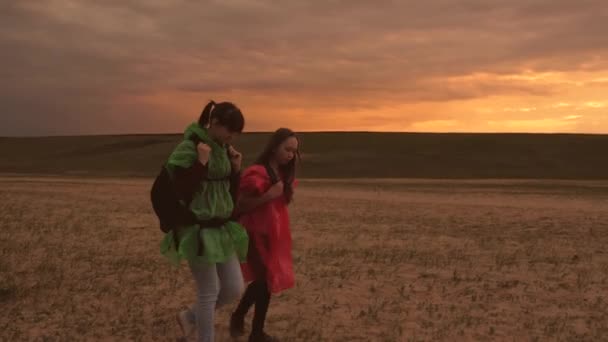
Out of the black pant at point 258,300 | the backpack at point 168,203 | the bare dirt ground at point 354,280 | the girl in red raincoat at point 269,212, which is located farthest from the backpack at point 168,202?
the bare dirt ground at point 354,280

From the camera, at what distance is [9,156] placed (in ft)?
229

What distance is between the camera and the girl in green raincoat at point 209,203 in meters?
3.85

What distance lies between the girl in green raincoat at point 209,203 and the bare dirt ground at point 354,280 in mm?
1368

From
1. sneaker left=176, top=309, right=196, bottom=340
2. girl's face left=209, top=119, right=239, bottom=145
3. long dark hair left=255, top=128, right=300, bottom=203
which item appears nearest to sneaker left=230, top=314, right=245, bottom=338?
sneaker left=176, top=309, right=196, bottom=340

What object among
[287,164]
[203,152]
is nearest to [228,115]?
[203,152]

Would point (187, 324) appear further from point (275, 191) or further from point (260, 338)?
point (275, 191)

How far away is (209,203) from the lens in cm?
400

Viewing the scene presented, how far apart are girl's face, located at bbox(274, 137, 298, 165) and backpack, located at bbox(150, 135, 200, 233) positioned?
0.88 metres

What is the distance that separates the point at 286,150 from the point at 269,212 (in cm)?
48

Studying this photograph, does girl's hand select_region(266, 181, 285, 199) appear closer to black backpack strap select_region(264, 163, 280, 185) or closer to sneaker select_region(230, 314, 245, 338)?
black backpack strap select_region(264, 163, 280, 185)

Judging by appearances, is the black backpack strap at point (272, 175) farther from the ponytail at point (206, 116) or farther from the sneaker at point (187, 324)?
the sneaker at point (187, 324)

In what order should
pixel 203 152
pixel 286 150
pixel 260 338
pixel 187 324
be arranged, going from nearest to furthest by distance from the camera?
pixel 203 152 → pixel 187 324 → pixel 286 150 → pixel 260 338

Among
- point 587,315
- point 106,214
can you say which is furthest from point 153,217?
point 587,315

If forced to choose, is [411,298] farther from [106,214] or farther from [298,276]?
[106,214]
